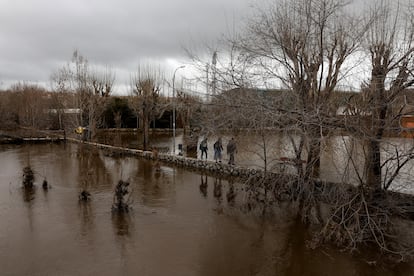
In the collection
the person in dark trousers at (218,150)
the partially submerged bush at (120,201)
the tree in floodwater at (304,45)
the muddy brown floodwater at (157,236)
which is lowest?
the muddy brown floodwater at (157,236)

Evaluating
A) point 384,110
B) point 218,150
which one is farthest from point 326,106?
point 218,150

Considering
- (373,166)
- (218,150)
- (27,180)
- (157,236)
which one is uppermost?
(373,166)

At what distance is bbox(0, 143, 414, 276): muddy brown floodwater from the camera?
6477 mm

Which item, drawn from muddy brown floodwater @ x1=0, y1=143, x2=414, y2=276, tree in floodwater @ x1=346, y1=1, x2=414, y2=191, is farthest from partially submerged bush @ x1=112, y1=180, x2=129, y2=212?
tree in floodwater @ x1=346, y1=1, x2=414, y2=191

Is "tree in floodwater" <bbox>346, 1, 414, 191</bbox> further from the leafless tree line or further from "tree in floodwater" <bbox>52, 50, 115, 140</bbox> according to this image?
"tree in floodwater" <bbox>52, 50, 115, 140</bbox>

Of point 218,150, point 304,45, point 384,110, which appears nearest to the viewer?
point 384,110

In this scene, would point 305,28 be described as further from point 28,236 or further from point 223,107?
point 28,236

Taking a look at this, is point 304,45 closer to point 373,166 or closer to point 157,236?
point 373,166

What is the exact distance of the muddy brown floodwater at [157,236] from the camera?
6.48 m

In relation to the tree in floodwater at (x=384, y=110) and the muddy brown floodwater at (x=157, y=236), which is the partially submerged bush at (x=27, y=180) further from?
the tree in floodwater at (x=384, y=110)

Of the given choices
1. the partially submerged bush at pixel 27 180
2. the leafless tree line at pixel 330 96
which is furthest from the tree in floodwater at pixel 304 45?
the partially submerged bush at pixel 27 180

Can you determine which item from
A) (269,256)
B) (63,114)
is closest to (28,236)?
(269,256)

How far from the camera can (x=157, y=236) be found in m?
Answer: 7.93

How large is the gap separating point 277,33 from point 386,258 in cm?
703
